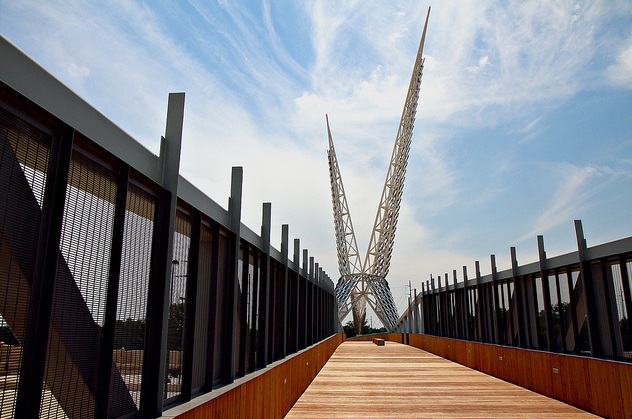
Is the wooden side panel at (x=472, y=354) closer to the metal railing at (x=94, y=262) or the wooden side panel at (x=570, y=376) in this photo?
the wooden side panel at (x=570, y=376)

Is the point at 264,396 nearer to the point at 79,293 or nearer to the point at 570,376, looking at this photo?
the point at 79,293

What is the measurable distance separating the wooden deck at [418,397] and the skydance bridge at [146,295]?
0.32ft

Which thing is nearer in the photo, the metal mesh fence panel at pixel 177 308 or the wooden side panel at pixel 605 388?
the metal mesh fence panel at pixel 177 308

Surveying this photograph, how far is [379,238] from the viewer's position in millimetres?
52719

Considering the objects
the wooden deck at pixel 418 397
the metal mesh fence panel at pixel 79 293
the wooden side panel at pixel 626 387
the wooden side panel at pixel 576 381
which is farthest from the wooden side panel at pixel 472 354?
the metal mesh fence panel at pixel 79 293

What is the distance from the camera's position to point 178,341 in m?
4.79

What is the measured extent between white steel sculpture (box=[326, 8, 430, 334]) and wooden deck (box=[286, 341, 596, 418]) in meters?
32.6

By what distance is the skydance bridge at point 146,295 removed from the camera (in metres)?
2.74

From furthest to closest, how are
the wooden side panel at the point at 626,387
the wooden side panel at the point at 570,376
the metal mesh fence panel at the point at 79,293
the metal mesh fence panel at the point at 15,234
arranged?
the wooden side panel at the point at 570,376
the wooden side panel at the point at 626,387
the metal mesh fence panel at the point at 79,293
the metal mesh fence panel at the point at 15,234

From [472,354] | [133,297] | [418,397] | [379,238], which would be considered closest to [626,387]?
[418,397]

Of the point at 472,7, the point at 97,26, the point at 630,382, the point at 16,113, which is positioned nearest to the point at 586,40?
the point at 472,7

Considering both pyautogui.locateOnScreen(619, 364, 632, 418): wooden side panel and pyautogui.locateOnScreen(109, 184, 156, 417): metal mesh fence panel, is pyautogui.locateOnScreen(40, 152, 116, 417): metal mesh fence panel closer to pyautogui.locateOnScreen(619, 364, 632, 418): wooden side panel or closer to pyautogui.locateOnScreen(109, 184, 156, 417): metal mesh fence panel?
pyautogui.locateOnScreen(109, 184, 156, 417): metal mesh fence panel

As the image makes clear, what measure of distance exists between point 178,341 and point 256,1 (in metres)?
4.79

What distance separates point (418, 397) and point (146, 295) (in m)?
8.09
